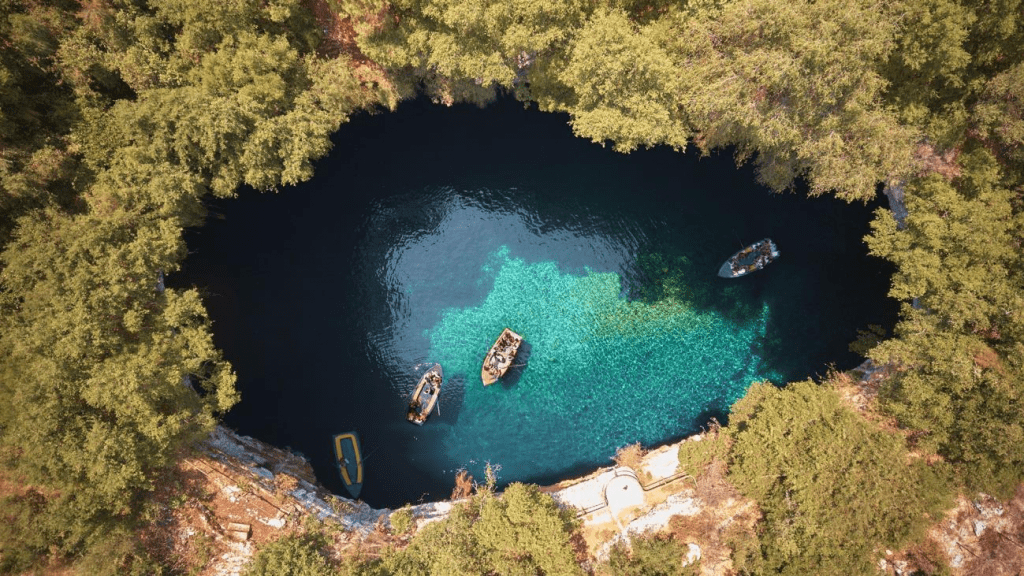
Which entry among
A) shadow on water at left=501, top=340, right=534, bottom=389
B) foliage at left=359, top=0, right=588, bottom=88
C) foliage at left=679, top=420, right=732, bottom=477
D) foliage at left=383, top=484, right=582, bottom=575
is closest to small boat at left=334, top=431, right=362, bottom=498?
foliage at left=383, top=484, right=582, bottom=575

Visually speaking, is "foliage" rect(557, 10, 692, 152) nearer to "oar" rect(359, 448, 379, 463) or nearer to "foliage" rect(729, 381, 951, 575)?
"foliage" rect(729, 381, 951, 575)

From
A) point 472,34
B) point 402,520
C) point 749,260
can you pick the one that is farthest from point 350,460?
point 749,260

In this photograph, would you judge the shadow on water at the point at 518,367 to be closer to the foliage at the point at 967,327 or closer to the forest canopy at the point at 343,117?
the forest canopy at the point at 343,117

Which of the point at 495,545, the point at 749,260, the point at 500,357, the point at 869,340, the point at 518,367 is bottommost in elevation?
the point at 495,545

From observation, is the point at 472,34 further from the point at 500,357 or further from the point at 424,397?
the point at 424,397

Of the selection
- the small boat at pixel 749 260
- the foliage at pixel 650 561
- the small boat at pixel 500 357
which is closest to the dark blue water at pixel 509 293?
the small boat at pixel 749 260

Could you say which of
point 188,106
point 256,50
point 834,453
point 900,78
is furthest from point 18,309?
point 900,78
